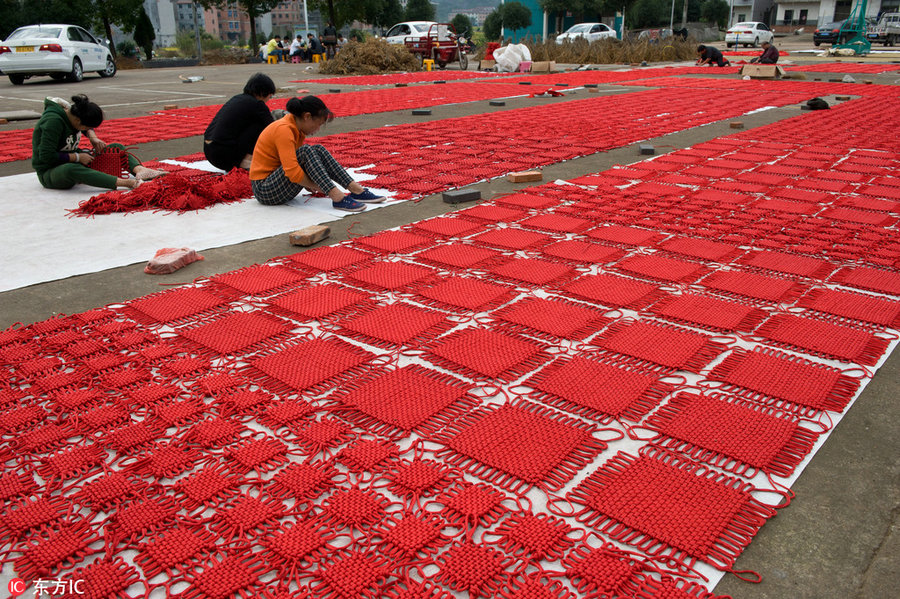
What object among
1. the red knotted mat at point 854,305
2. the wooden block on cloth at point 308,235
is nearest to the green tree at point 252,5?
the wooden block on cloth at point 308,235

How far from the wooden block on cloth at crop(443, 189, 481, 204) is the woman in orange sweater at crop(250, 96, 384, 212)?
1.53ft

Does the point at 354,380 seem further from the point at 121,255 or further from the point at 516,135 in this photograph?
the point at 516,135

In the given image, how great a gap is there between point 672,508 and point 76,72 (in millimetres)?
17834

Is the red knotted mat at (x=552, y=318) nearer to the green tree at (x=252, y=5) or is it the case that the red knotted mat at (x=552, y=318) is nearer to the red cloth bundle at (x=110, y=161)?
the red cloth bundle at (x=110, y=161)

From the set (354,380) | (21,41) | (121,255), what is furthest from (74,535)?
(21,41)

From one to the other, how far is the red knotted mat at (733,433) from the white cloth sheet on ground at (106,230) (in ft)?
9.28

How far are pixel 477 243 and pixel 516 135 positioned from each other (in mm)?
3906

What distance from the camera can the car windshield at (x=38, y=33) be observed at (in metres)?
14.8

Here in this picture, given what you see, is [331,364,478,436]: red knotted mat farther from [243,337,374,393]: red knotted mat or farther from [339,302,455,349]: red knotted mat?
[339,302,455,349]: red knotted mat

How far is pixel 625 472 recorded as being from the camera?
1881 millimetres

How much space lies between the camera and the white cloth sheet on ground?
366 cm

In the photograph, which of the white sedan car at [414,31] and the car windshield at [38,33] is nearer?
the car windshield at [38,33]

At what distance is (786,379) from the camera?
233cm

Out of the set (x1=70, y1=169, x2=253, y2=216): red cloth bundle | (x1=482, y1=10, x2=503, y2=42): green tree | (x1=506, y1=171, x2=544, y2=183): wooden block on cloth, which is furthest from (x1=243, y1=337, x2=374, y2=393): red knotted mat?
(x1=482, y1=10, x2=503, y2=42): green tree
